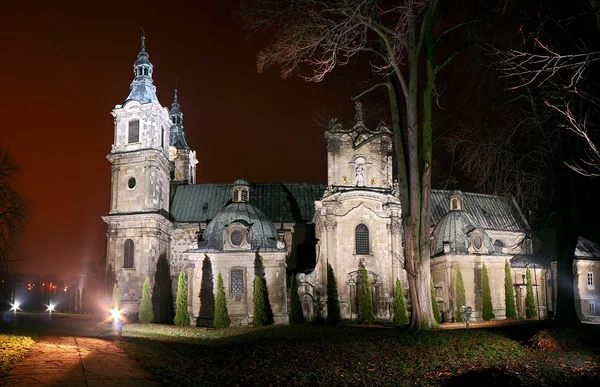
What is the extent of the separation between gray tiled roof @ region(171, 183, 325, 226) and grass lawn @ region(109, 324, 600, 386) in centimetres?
2965

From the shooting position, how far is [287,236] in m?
47.6

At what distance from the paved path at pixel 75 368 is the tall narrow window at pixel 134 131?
31.1 metres

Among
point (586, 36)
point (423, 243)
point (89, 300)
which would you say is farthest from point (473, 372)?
point (89, 300)

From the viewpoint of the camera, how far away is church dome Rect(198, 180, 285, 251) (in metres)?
39.4

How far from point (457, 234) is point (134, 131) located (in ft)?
89.3

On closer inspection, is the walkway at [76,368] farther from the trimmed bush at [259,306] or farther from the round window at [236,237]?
the round window at [236,237]

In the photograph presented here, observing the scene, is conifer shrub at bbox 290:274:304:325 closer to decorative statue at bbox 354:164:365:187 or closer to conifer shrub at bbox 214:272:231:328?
conifer shrub at bbox 214:272:231:328

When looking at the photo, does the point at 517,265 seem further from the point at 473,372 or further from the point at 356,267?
the point at 473,372

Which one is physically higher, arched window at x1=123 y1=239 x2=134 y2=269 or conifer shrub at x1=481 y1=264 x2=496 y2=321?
arched window at x1=123 y1=239 x2=134 y2=269

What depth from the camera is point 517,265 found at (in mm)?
46719

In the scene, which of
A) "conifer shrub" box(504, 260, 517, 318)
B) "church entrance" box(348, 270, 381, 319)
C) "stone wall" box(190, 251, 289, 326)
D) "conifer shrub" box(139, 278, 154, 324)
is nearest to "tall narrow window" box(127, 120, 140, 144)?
"stone wall" box(190, 251, 289, 326)

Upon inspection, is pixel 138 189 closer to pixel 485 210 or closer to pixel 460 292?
pixel 460 292

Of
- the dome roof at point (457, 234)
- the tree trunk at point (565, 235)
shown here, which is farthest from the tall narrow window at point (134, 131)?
the tree trunk at point (565, 235)

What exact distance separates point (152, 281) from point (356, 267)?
619 inches
